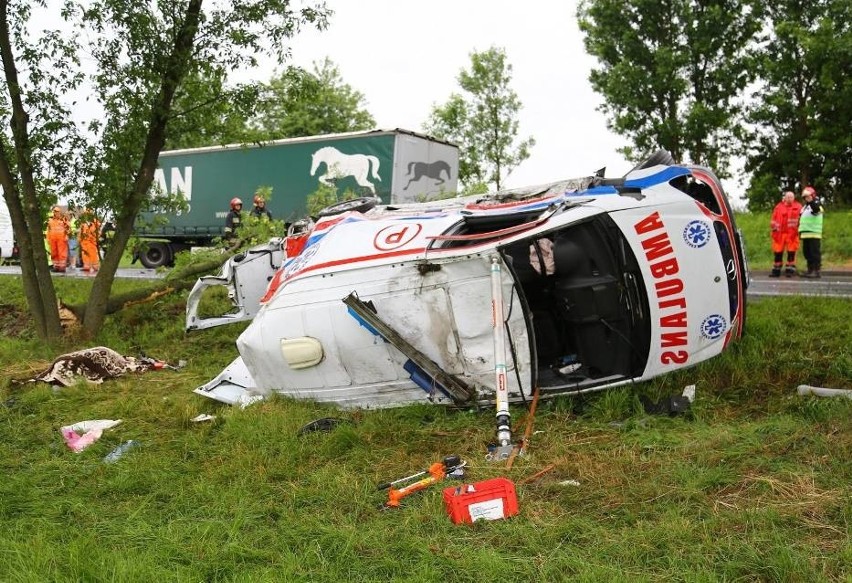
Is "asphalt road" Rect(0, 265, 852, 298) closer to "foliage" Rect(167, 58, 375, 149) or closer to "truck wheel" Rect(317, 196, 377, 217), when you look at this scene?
"truck wheel" Rect(317, 196, 377, 217)

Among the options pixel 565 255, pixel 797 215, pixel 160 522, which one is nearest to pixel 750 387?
pixel 565 255

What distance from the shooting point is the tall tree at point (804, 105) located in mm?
20734

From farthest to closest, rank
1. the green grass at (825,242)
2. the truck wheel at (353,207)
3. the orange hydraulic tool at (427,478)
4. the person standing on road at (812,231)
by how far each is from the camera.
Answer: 1. the green grass at (825,242)
2. the person standing on road at (812,231)
3. the truck wheel at (353,207)
4. the orange hydraulic tool at (427,478)

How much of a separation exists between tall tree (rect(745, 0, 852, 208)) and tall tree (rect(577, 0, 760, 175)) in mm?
893

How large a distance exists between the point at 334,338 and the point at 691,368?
2767 millimetres

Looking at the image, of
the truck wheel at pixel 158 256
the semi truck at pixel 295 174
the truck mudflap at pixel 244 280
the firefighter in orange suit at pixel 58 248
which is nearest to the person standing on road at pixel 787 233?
the semi truck at pixel 295 174

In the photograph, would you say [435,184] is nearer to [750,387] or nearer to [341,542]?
[750,387]

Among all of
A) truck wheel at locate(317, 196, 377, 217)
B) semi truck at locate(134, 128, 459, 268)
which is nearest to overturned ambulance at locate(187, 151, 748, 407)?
truck wheel at locate(317, 196, 377, 217)

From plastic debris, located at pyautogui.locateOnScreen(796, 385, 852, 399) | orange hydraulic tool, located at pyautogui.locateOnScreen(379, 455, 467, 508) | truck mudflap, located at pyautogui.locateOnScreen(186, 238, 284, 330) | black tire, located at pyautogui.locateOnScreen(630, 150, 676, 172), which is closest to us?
orange hydraulic tool, located at pyautogui.locateOnScreen(379, 455, 467, 508)

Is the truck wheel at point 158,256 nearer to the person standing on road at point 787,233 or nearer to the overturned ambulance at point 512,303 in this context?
the person standing on road at point 787,233

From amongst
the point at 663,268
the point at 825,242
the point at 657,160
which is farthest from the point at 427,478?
the point at 825,242

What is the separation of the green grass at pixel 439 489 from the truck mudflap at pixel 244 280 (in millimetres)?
1463

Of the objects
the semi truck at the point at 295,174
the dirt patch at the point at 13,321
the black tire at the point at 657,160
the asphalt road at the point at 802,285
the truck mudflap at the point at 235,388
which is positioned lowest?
the asphalt road at the point at 802,285

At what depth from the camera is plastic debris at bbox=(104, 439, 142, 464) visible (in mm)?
4848
